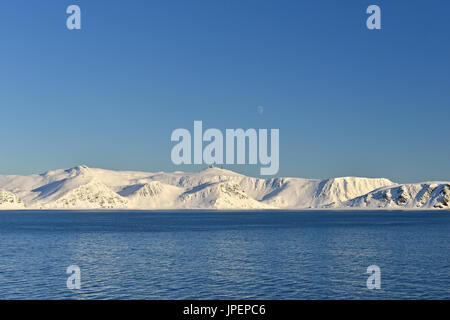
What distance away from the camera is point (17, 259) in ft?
287

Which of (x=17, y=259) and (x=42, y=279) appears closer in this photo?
(x=42, y=279)

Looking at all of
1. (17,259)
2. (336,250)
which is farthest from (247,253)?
(17,259)

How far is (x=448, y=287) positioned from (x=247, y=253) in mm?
45056

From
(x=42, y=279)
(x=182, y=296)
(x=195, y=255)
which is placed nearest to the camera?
(x=182, y=296)

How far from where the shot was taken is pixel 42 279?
65.9m
